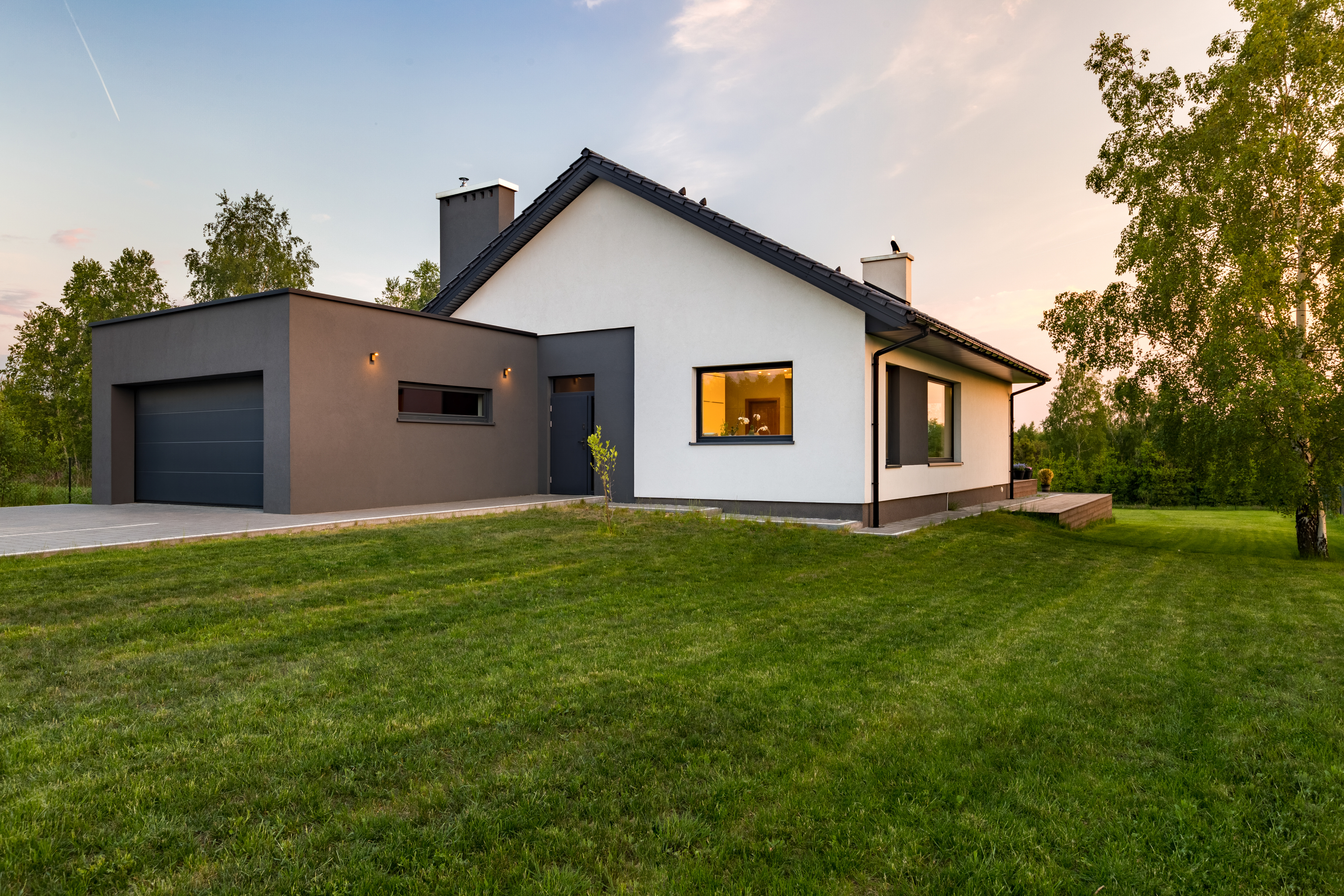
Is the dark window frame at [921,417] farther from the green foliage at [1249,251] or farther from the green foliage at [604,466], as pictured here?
the green foliage at [604,466]

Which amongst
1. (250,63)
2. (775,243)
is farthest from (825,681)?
(250,63)

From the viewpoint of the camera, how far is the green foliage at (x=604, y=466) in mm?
10656

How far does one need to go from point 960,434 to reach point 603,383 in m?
7.45

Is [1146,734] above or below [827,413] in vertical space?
below

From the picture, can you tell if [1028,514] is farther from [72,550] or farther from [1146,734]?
[72,550]

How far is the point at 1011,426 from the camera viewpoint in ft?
63.6

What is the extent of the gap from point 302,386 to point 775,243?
6.99 meters

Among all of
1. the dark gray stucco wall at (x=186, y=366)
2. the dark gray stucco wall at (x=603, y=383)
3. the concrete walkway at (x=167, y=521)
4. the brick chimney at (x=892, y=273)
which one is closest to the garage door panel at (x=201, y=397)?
the dark gray stucco wall at (x=186, y=366)

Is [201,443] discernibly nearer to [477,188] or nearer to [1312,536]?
[477,188]

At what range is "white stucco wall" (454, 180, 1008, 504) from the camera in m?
11.0

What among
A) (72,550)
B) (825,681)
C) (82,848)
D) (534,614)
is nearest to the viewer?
(82,848)

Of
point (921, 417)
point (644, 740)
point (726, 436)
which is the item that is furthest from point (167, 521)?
point (921, 417)

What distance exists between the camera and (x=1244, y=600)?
696 cm

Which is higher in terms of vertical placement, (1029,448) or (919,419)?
(919,419)
